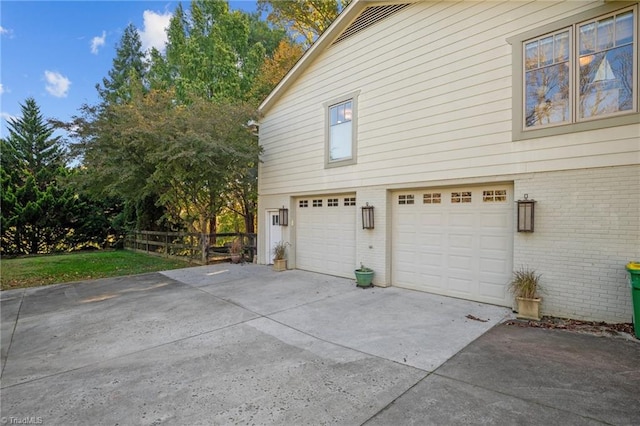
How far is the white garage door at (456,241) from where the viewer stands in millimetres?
5840

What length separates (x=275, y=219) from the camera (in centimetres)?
1079

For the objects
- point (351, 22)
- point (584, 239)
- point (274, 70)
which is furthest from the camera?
point (274, 70)

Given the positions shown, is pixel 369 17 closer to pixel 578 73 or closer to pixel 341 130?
pixel 341 130

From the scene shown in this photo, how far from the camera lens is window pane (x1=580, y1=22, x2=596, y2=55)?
15.8ft

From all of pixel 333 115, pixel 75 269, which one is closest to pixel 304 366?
pixel 333 115

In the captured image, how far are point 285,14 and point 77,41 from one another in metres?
10.0

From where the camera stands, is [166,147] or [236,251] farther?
[236,251]

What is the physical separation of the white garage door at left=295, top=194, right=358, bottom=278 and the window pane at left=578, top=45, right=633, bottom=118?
4883mm

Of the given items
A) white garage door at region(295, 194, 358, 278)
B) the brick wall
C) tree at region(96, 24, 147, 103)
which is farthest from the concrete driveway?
tree at region(96, 24, 147, 103)

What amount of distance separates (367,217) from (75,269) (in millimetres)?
9796

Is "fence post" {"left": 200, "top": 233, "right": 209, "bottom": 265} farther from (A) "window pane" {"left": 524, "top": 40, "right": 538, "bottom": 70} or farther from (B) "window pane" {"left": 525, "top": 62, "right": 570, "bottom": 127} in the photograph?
(A) "window pane" {"left": 524, "top": 40, "right": 538, "bottom": 70}

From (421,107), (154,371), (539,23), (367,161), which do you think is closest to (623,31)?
(539,23)

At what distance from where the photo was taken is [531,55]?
5.39m

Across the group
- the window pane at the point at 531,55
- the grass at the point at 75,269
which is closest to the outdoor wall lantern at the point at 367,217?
the window pane at the point at 531,55
